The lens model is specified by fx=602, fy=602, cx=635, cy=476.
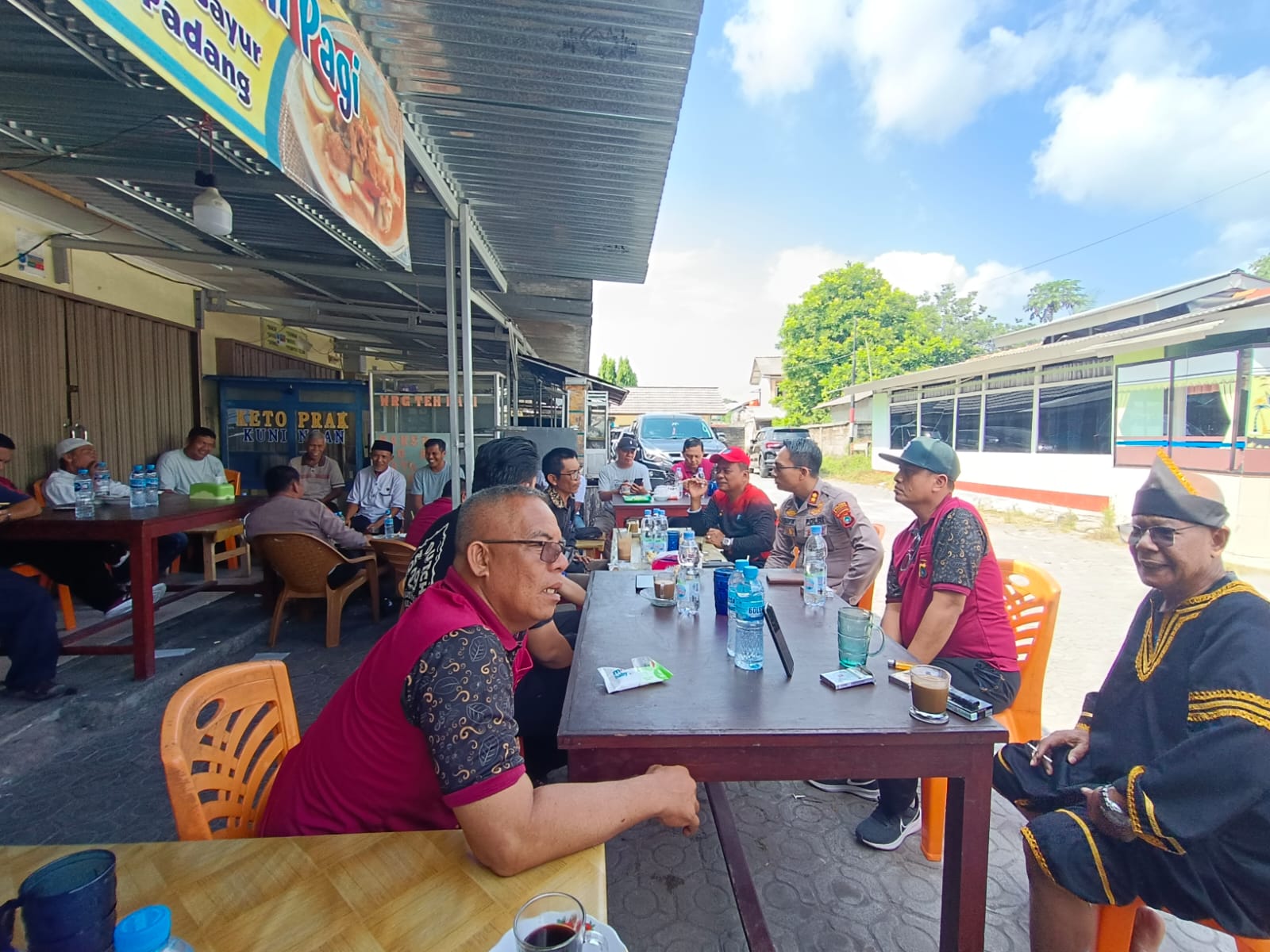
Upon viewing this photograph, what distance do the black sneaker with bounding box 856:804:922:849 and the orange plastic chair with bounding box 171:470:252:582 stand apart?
4.98 metres

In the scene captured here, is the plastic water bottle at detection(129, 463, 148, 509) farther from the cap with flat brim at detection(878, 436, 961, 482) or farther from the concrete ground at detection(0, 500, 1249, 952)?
the cap with flat brim at detection(878, 436, 961, 482)

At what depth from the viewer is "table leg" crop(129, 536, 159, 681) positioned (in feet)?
11.4

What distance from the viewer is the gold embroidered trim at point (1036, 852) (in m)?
1.59

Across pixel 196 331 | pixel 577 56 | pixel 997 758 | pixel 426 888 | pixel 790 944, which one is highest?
pixel 577 56

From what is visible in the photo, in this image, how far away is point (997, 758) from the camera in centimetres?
208

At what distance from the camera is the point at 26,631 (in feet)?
10.4

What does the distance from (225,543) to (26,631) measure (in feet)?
11.1

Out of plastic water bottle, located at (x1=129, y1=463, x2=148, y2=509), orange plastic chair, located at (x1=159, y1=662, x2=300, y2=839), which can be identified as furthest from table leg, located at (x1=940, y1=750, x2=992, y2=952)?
plastic water bottle, located at (x1=129, y1=463, x2=148, y2=509)

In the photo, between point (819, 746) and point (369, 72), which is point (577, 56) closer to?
point (369, 72)

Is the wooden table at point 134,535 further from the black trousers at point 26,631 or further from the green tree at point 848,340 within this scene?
the green tree at point 848,340

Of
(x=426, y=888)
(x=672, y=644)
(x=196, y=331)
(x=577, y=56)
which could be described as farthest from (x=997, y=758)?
(x=196, y=331)

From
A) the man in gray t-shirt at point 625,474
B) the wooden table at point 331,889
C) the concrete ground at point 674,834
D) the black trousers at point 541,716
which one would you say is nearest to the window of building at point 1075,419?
the concrete ground at point 674,834

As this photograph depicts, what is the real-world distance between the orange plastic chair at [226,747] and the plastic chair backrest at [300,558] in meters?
2.67

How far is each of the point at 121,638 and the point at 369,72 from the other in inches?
158
